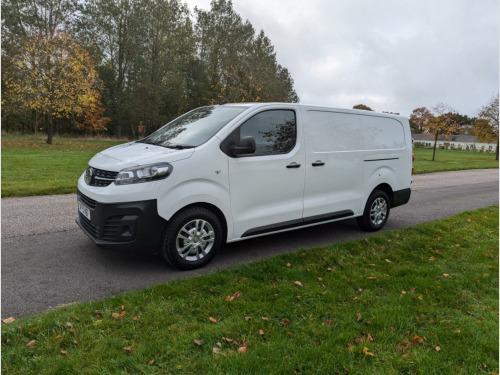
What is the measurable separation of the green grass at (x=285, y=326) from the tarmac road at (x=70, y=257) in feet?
1.24

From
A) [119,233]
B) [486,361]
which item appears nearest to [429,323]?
[486,361]

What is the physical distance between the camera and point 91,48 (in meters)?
35.1

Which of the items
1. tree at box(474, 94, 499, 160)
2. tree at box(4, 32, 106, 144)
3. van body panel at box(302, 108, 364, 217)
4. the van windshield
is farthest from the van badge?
tree at box(474, 94, 499, 160)

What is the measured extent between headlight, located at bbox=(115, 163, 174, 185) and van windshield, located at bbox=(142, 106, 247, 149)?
20.8 inches

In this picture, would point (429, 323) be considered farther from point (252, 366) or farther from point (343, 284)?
point (252, 366)

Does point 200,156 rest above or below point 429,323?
above

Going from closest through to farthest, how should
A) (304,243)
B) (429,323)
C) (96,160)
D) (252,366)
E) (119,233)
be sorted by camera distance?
(252,366), (429,323), (119,233), (96,160), (304,243)

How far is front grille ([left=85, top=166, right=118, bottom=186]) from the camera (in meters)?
4.00

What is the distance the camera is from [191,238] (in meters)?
4.24

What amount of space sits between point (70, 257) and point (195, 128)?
2287 mm

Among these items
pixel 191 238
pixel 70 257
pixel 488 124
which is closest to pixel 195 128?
pixel 191 238

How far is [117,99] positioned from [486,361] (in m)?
39.5

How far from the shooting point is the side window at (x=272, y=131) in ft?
15.2

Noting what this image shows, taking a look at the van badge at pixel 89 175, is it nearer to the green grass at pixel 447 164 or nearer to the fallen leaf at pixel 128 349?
the fallen leaf at pixel 128 349
